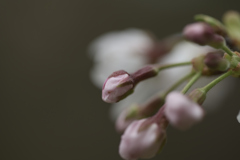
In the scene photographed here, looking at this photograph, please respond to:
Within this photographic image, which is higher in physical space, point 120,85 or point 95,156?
point 120,85

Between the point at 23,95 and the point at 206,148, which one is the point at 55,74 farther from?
the point at 206,148

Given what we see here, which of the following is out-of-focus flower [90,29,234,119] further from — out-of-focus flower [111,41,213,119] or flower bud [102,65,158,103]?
flower bud [102,65,158,103]

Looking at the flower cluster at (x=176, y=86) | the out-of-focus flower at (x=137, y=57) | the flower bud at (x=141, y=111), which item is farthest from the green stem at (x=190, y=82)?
the out-of-focus flower at (x=137, y=57)

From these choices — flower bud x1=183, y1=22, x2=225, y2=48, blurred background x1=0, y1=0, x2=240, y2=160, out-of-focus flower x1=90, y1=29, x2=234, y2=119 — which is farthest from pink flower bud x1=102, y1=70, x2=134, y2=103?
blurred background x1=0, y1=0, x2=240, y2=160

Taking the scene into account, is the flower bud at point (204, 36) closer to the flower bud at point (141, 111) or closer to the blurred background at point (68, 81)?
the flower bud at point (141, 111)

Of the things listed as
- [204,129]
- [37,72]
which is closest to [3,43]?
[37,72]
